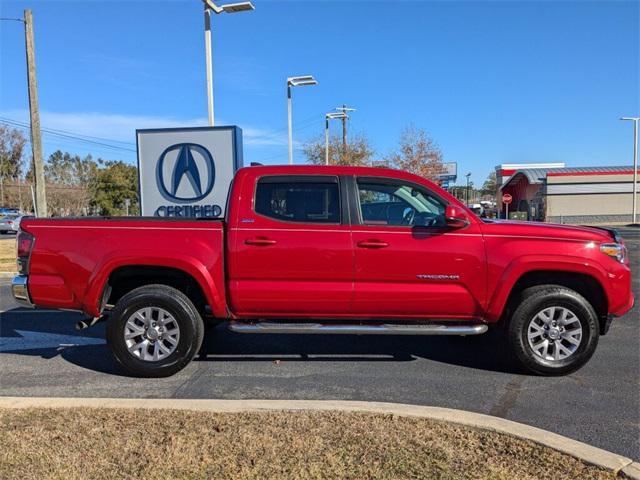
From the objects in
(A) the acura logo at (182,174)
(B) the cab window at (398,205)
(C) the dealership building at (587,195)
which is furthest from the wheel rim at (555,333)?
(C) the dealership building at (587,195)

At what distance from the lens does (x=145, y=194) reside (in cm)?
1094

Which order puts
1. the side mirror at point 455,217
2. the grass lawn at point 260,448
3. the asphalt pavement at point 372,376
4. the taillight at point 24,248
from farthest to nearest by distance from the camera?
the taillight at point 24,248
the side mirror at point 455,217
the asphalt pavement at point 372,376
the grass lawn at point 260,448

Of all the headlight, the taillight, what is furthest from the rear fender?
the headlight

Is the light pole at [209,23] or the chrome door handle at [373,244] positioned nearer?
the chrome door handle at [373,244]

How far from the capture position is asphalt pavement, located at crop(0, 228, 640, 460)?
421cm

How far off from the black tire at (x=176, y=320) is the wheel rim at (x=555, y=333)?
318 centimetres

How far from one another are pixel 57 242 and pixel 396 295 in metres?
3.24

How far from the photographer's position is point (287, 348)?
6.05 metres

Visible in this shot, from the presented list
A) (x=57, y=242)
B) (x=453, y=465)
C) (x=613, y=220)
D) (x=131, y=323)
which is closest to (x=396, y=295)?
(x=453, y=465)

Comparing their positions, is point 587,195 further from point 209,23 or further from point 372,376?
point 372,376

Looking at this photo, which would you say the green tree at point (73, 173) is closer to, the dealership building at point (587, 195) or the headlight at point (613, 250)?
the dealership building at point (587, 195)

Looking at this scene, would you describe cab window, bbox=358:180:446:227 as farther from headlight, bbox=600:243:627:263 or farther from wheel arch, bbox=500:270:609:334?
headlight, bbox=600:243:627:263

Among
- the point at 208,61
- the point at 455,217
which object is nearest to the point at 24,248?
the point at 455,217

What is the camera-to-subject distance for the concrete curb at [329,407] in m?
3.47
